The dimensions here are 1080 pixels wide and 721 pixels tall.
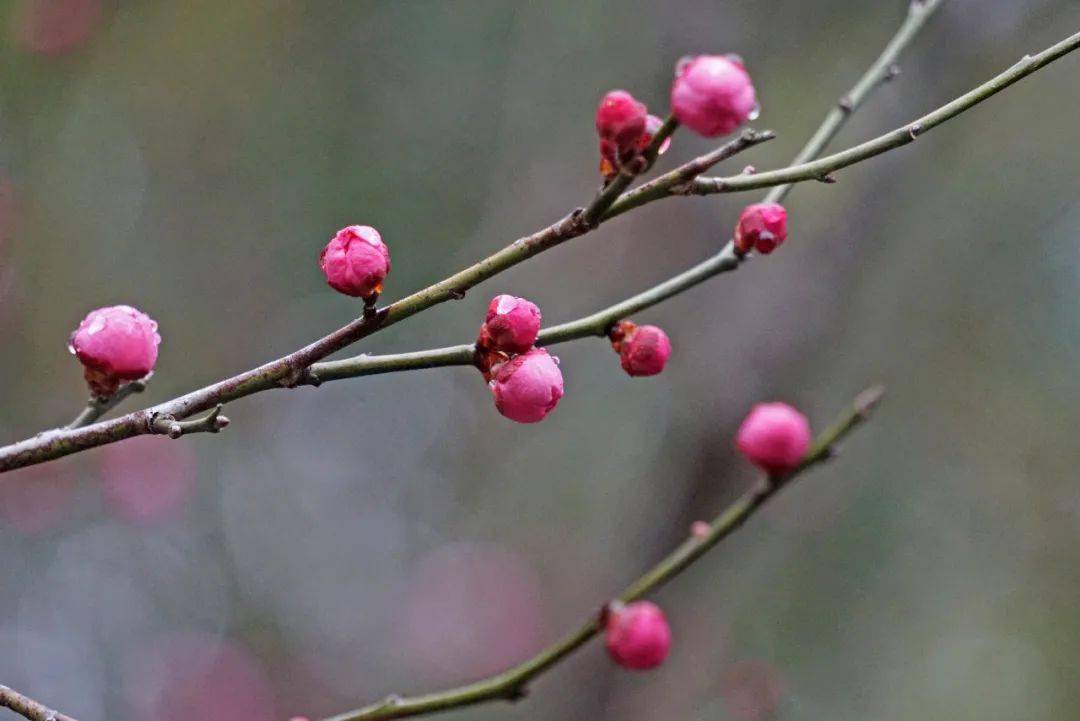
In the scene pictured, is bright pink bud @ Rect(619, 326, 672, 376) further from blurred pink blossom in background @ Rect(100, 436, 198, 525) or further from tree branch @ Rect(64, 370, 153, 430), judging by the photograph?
blurred pink blossom in background @ Rect(100, 436, 198, 525)

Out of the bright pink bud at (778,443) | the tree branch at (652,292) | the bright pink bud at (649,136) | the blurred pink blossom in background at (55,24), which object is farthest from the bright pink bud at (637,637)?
the blurred pink blossom in background at (55,24)

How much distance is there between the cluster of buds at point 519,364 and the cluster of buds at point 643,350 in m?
0.11

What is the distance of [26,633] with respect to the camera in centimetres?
355

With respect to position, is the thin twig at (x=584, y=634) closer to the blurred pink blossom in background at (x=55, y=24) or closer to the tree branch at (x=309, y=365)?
the tree branch at (x=309, y=365)

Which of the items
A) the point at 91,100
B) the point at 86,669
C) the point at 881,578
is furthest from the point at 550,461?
the point at 91,100

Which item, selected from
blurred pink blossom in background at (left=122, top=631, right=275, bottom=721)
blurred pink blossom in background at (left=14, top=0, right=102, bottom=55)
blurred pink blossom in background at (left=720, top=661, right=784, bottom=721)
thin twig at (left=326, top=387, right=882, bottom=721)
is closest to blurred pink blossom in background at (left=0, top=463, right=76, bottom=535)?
blurred pink blossom in background at (left=122, top=631, right=275, bottom=721)

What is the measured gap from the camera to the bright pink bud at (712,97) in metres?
0.73

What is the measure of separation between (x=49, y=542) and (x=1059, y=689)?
4423mm

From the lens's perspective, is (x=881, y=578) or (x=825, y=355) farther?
(x=881, y=578)

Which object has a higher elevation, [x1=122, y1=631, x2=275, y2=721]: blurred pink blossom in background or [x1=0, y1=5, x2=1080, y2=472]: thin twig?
[x1=122, y1=631, x2=275, y2=721]: blurred pink blossom in background

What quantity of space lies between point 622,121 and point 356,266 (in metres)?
0.27

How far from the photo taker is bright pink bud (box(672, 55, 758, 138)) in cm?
73

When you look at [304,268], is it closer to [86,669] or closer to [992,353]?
[86,669]

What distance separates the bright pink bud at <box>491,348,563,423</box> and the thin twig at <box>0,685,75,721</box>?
481 mm
